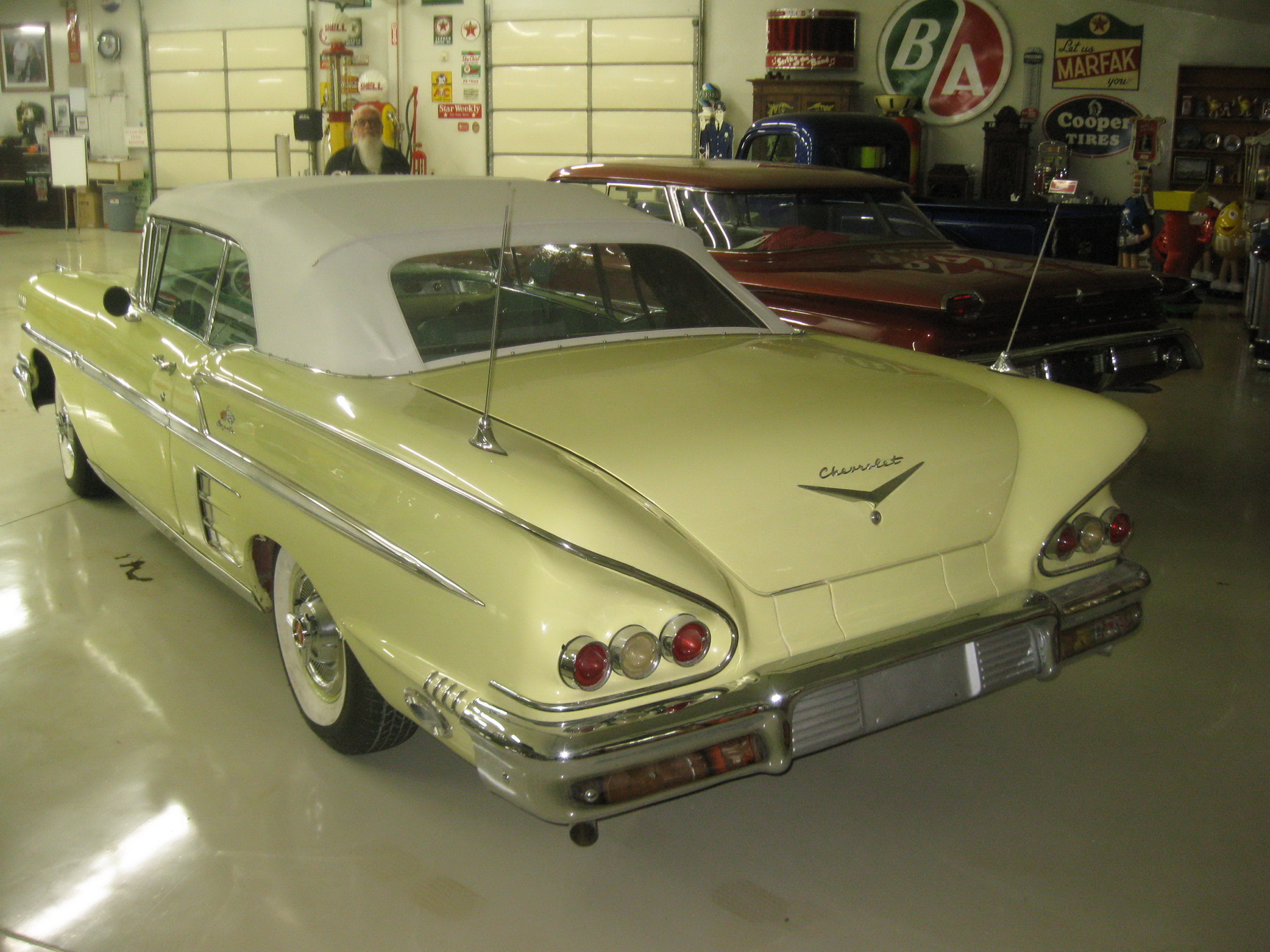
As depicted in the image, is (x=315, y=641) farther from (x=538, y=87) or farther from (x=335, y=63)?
(x=335, y=63)

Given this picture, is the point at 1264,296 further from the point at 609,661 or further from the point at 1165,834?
the point at 609,661

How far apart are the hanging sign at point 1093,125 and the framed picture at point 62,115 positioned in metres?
15.0

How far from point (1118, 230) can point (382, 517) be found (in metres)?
7.24

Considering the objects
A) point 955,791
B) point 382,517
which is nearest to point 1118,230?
point 955,791

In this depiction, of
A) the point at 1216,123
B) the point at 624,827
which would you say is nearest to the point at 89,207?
the point at 1216,123

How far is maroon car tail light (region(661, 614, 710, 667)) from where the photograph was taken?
1932 mm

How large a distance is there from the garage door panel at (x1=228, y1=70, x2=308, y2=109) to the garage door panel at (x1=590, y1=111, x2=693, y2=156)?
15.1 feet

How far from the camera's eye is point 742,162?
20.0ft

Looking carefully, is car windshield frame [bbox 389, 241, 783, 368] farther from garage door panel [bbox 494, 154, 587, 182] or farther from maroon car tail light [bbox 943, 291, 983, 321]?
garage door panel [bbox 494, 154, 587, 182]

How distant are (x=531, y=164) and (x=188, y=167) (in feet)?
19.2

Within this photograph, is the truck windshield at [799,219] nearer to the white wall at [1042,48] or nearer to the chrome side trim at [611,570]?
the chrome side trim at [611,570]

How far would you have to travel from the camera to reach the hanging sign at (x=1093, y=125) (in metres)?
12.3

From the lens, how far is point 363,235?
9.09 ft

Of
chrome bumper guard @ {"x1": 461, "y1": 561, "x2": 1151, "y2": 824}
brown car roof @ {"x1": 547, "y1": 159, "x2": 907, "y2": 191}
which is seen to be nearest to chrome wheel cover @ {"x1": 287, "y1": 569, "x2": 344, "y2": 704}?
chrome bumper guard @ {"x1": 461, "y1": 561, "x2": 1151, "y2": 824}
